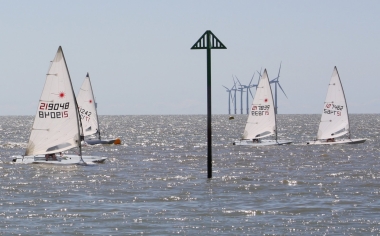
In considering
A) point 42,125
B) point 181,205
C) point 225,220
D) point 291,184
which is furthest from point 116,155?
point 225,220

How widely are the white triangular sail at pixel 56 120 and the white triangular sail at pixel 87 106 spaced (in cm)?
3145

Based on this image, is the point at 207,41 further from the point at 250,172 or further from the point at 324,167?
the point at 324,167

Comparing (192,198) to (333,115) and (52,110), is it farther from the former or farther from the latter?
(333,115)

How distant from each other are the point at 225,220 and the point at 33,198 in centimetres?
1027

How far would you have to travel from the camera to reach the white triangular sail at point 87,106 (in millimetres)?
82062

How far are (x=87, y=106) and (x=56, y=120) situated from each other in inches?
1273

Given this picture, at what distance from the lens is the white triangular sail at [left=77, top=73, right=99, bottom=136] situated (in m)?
82.1

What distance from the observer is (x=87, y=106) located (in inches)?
3248

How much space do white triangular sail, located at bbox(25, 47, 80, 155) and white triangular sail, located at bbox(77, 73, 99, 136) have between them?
31.5 m

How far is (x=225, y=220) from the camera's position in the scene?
→ 28484 millimetres

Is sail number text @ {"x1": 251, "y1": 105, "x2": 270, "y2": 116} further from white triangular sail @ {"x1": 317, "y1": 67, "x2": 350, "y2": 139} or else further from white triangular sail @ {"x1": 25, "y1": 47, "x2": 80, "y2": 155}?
white triangular sail @ {"x1": 25, "y1": 47, "x2": 80, "y2": 155}

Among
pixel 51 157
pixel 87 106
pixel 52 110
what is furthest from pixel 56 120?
pixel 87 106

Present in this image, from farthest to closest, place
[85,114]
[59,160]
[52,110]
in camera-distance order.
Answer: [85,114]
[52,110]
[59,160]

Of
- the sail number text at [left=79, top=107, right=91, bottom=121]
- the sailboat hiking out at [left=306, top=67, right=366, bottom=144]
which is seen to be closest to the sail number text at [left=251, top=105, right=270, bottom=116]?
the sailboat hiking out at [left=306, top=67, right=366, bottom=144]
